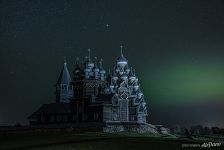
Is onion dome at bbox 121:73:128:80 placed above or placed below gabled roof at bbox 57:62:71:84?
below

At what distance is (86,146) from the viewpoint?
35.8 metres

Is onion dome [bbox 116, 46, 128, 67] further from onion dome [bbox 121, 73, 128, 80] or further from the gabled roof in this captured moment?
the gabled roof

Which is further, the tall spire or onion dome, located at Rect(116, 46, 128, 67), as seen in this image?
the tall spire

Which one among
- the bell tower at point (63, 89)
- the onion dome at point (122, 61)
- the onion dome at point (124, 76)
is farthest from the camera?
the bell tower at point (63, 89)

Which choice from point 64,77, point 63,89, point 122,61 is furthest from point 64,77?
point 122,61

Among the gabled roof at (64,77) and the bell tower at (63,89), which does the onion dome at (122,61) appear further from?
the gabled roof at (64,77)

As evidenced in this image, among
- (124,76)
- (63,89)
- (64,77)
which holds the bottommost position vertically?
(63,89)

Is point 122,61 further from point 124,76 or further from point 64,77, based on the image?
point 64,77

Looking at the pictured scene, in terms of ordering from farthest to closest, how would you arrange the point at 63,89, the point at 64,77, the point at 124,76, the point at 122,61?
the point at 64,77 < the point at 63,89 < the point at 122,61 < the point at 124,76

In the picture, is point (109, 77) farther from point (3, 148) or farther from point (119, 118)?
point (3, 148)

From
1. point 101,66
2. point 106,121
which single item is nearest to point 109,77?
point 101,66

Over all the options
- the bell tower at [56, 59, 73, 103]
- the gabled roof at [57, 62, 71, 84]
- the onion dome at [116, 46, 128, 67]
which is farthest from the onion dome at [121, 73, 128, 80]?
the gabled roof at [57, 62, 71, 84]

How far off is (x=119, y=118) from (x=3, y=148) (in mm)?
33201

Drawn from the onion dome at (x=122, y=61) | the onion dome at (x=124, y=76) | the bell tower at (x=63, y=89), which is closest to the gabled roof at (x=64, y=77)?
the bell tower at (x=63, y=89)
